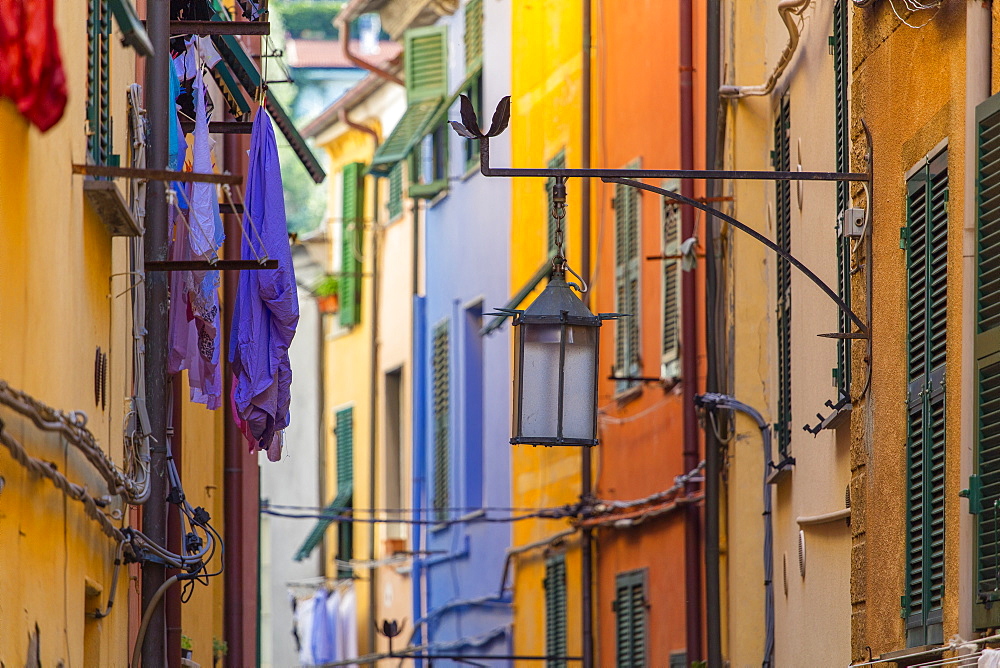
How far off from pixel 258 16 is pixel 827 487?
447 centimetres

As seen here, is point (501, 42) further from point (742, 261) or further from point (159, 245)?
point (159, 245)

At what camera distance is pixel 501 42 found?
23047mm

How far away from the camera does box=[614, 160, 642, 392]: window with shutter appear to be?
17.5 m

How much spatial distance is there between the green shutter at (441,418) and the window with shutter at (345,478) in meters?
4.57

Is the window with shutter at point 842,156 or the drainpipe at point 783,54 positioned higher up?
the drainpipe at point 783,54

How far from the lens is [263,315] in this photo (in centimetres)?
1091

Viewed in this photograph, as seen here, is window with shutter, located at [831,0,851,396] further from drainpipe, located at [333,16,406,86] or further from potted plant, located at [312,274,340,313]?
potted plant, located at [312,274,340,313]

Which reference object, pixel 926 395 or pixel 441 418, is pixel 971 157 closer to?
pixel 926 395

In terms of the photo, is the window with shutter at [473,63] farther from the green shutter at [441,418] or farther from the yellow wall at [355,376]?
the yellow wall at [355,376]

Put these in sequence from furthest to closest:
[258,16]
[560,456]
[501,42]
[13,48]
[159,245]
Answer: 1. [501,42]
2. [560,456]
3. [258,16]
4. [159,245]
5. [13,48]

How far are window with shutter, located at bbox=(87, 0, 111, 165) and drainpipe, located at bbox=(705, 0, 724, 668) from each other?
555 cm

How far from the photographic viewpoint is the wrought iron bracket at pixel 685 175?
841cm

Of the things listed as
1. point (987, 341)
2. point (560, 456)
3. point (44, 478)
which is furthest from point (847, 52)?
point (560, 456)

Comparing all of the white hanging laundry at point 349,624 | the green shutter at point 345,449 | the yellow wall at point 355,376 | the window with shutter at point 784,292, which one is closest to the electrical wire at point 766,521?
the window with shutter at point 784,292
